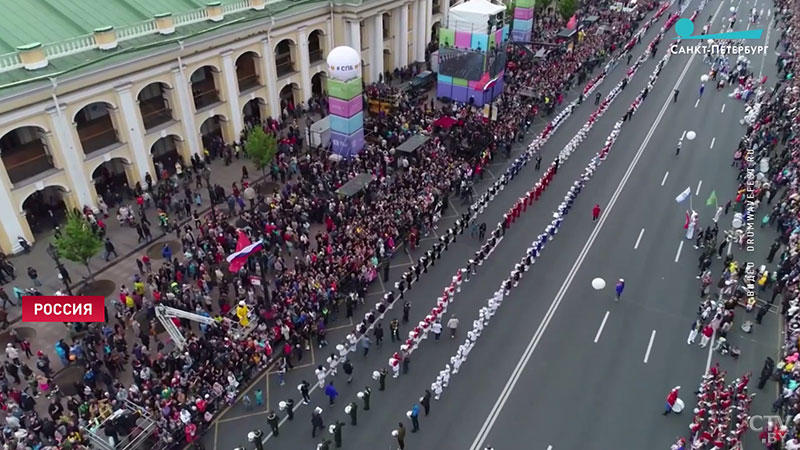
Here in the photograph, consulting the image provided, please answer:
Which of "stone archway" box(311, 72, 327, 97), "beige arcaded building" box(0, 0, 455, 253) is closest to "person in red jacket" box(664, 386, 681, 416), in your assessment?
"beige arcaded building" box(0, 0, 455, 253)

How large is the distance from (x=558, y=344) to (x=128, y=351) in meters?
17.9

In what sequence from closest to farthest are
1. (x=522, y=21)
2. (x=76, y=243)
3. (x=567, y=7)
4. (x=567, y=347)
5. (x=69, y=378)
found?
(x=69, y=378), (x=567, y=347), (x=76, y=243), (x=522, y=21), (x=567, y=7)

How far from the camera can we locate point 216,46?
35.3 meters

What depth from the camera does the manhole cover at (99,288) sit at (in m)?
26.3

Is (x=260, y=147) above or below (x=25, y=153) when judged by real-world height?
below

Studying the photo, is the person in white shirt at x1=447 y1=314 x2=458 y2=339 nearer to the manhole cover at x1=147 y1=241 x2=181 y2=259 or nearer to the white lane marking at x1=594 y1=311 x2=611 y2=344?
the white lane marking at x1=594 y1=311 x2=611 y2=344

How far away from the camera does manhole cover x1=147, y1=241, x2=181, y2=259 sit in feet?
94.7

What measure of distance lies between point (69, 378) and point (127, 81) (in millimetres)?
16857

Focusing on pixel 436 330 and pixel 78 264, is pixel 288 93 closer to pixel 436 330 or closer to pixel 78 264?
pixel 78 264

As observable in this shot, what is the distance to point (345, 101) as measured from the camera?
35219mm

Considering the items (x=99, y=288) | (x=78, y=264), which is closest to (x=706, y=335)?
(x=99, y=288)

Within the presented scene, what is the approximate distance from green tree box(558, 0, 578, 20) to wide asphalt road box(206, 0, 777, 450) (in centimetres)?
3499

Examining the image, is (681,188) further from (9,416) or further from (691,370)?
(9,416)

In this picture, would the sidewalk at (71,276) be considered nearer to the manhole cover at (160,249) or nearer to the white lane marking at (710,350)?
the manhole cover at (160,249)
